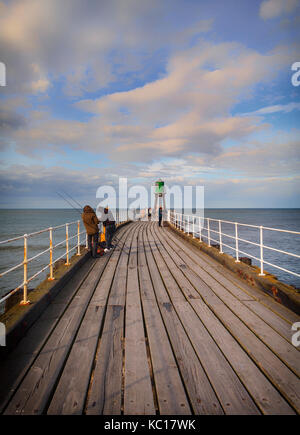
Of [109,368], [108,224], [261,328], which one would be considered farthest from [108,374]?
[108,224]

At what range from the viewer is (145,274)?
554 centimetres

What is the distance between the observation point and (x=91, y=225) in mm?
7238

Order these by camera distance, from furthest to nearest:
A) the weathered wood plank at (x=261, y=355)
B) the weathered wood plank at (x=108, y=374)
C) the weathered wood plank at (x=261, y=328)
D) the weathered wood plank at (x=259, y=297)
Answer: the weathered wood plank at (x=259, y=297), the weathered wood plank at (x=261, y=328), the weathered wood plank at (x=261, y=355), the weathered wood plank at (x=108, y=374)

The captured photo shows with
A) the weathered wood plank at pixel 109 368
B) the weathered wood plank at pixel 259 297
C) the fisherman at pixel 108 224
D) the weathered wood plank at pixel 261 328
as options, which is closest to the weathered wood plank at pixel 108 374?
the weathered wood plank at pixel 109 368

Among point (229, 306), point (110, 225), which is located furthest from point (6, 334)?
point (110, 225)

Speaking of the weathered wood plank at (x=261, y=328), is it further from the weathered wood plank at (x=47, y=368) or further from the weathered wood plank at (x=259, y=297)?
the weathered wood plank at (x=47, y=368)

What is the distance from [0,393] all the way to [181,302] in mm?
2606

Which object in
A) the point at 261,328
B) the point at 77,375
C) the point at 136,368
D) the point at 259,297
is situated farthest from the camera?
the point at 259,297

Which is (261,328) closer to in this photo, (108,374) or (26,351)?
(108,374)

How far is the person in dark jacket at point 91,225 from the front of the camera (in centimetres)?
716

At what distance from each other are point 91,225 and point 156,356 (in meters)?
5.25

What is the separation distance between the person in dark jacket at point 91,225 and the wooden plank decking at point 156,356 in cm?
305
